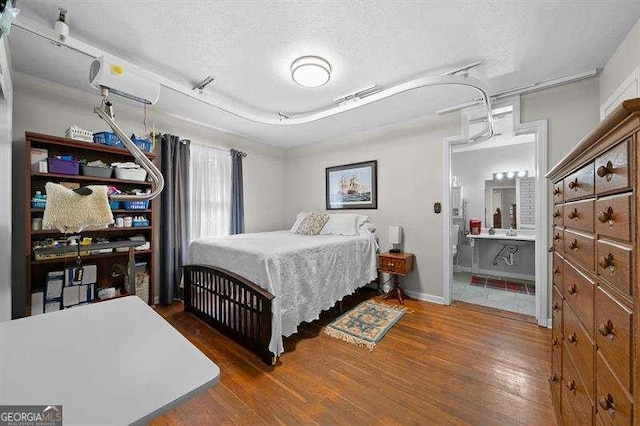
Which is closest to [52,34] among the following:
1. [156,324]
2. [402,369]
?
[156,324]

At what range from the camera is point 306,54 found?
77.2 inches

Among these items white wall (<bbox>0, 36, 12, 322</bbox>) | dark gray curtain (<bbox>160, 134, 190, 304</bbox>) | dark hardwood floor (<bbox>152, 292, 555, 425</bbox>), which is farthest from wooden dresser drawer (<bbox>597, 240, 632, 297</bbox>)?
dark gray curtain (<bbox>160, 134, 190, 304</bbox>)

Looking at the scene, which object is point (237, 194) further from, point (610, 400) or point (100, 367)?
point (610, 400)

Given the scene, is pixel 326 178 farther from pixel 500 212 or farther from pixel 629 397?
pixel 629 397

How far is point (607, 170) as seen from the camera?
2.47ft

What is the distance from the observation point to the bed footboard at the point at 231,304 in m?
1.96

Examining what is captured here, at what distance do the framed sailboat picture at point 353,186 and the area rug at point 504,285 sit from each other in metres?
2.12

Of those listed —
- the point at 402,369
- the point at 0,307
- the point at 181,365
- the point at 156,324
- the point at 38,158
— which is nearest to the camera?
the point at 181,365

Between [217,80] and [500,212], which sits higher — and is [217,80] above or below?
above

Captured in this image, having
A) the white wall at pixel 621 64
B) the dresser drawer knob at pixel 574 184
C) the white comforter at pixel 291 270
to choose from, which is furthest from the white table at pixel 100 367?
the white wall at pixel 621 64

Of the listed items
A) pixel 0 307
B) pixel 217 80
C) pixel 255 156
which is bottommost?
pixel 0 307

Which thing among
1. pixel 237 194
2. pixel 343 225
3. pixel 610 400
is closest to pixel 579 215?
pixel 610 400

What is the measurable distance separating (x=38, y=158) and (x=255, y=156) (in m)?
2.52

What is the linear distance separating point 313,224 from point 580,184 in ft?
9.38
